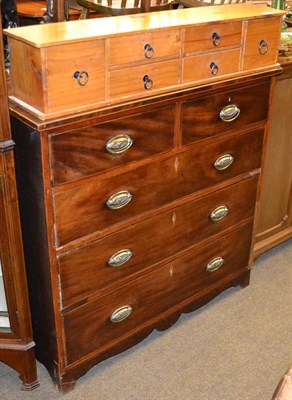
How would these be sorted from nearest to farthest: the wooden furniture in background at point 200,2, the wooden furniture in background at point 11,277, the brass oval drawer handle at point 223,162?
the wooden furniture in background at point 11,277
the brass oval drawer handle at point 223,162
the wooden furniture in background at point 200,2

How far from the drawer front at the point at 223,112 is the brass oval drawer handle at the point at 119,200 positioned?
0.28 m

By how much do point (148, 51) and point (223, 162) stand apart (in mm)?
599

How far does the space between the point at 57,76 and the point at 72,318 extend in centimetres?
82

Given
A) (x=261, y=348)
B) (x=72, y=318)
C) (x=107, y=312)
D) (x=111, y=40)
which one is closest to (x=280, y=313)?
(x=261, y=348)

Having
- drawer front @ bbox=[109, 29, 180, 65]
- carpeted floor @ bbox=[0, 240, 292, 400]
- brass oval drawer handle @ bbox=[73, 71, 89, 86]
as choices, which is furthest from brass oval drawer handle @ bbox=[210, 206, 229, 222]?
brass oval drawer handle @ bbox=[73, 71, 89, 86]

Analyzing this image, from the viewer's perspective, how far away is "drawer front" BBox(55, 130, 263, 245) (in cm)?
161

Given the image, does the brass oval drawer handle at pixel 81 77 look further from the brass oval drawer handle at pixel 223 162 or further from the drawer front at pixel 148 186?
the brass oval drawer handle at pixel 223 162

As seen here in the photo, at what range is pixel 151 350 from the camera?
83.0 inches

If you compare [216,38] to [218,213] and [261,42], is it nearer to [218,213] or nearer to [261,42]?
[261,42]

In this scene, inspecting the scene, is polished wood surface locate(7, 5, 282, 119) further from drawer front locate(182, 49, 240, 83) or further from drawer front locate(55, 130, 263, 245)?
drawer front locate(55, 130, 263, 245)

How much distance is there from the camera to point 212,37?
5.68ft

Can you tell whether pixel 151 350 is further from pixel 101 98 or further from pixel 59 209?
pixel 101 98

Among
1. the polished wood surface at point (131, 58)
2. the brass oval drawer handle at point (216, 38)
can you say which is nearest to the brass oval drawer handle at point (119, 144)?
the polished wood surface at point (131, 58)

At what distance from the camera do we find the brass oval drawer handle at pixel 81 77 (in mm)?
1441
